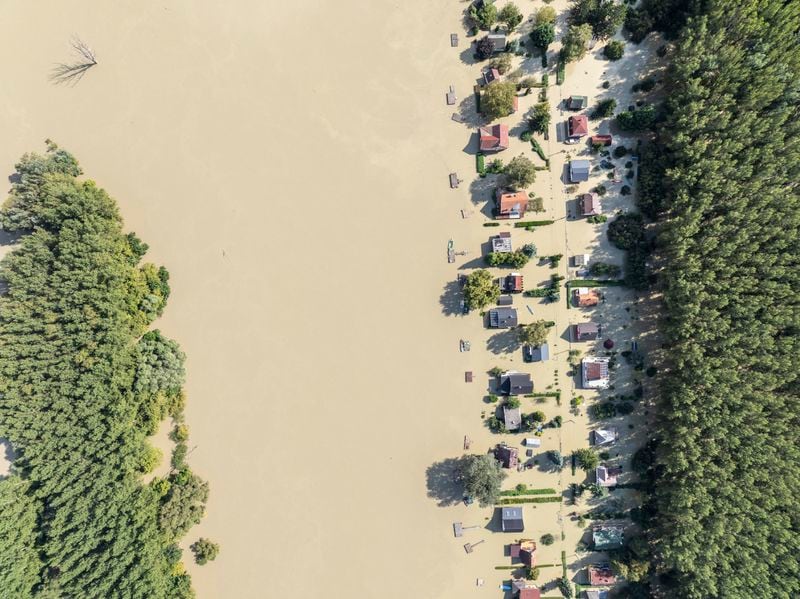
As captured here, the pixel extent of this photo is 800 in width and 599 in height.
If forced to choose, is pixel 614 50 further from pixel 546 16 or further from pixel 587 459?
pixel 587 459

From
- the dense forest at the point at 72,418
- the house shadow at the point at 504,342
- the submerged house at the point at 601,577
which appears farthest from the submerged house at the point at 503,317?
the dense forest at the point at 72,418

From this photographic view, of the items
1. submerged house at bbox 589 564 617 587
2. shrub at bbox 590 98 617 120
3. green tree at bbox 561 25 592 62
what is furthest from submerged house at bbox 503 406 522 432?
green tree at bbox 561 25 592 62

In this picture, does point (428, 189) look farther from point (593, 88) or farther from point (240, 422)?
point (240, 422)

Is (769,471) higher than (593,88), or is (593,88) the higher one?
(593,88)

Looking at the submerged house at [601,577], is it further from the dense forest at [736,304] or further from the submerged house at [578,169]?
the submerged house at [578,169]

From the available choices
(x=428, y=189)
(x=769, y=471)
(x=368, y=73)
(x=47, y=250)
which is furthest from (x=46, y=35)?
(x=769, y=471)

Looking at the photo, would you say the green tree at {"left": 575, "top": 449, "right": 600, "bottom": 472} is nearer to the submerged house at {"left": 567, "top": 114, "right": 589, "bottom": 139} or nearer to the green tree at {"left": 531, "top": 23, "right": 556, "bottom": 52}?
the submerged house at {"left": 567, "top": 114, "right": 589, "bottom": 139}
